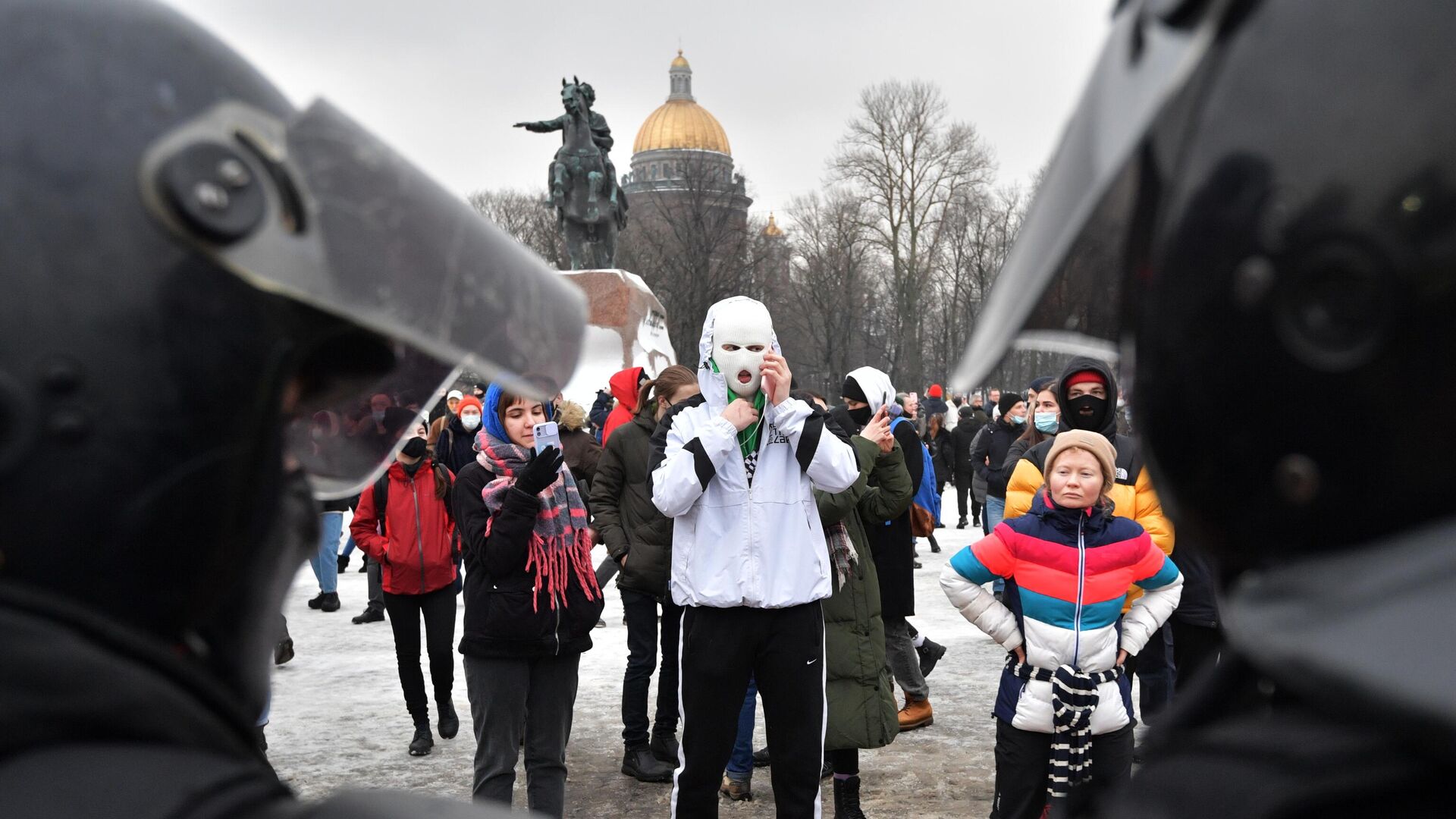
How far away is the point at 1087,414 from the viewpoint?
5043mm

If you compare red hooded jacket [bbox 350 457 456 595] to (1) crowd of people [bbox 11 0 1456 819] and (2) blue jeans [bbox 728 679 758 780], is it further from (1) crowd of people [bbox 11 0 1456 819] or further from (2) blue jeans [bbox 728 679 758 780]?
(1) crowd of people [bbox 11 0 1456 819]

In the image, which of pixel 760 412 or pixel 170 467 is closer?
pixel 170 467

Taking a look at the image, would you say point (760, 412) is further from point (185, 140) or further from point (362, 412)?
point (185, 140)

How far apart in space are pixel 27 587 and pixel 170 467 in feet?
0.42

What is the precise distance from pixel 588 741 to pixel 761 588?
2411 mm

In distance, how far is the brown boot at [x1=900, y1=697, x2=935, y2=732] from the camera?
5980 mm

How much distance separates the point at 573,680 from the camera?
15.1 feet

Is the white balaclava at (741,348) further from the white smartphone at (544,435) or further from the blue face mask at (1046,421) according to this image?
the blue face mask at (1046,421)

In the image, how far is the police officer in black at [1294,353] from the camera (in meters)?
0.70

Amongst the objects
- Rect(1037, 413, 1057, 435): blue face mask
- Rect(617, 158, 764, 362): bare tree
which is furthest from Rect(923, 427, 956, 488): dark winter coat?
Rect(617, 158, 764, 362): bare tree

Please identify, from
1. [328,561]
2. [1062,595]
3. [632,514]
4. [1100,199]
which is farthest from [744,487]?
[328,561]

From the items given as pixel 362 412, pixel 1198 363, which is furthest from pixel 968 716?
pixel 1198 363

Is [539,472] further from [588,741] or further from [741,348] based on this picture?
[588,741]

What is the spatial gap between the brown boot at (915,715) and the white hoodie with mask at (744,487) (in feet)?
7.29
